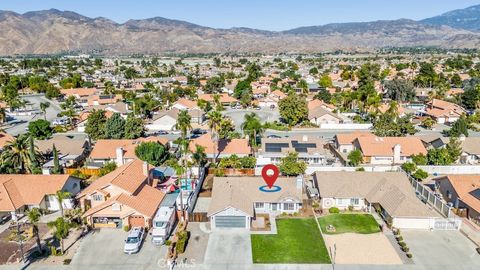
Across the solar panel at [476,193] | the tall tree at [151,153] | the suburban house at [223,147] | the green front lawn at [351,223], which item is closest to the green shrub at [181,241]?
the green front lawn at [351,223]

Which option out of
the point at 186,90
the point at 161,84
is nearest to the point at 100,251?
the point at 186,90

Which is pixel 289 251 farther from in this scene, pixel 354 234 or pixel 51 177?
pixel 51 177

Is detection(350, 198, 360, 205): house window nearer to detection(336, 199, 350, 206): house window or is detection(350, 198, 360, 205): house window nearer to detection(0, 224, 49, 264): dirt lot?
detection(336, 199, 350, 206): house window

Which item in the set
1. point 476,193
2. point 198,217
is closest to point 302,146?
point 476,193

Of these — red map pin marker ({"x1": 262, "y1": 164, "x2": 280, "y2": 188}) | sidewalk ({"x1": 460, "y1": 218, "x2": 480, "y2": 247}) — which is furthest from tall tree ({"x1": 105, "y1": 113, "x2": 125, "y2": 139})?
sidewalk ({"x1": 460, "y1": 218, "x2": 480, "y2": 247})

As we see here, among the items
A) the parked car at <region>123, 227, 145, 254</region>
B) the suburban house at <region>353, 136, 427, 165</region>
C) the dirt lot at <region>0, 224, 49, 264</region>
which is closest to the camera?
the dirt lot at <region>0, 224, 49, 264</region>

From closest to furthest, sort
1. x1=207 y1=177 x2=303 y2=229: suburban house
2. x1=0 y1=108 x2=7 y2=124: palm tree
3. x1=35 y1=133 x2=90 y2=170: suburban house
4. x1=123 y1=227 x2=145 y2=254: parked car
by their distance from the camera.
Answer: x1=123 y1=227 x2=145 y2=254: parked car, x1=207 y1=177 x2=303 y2=229: suburban house, x1=35 y1=133 x2=90 y2=170: suburban house, x1=0 y1=108 x2=7 y2=124: palm tree
